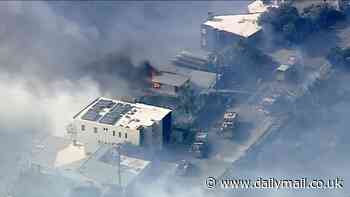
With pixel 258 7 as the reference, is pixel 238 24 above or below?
below

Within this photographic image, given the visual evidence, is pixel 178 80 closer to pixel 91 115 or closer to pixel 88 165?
pixel 91 115

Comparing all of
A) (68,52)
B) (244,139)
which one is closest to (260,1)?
(68,52)

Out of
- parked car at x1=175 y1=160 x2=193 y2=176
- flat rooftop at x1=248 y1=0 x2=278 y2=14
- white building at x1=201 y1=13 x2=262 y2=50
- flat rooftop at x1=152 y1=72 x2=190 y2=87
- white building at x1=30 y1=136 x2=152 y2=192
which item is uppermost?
flat rooftop at x1=248 y1=0 x2=278 y2=14

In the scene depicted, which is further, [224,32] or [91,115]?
[224,32]

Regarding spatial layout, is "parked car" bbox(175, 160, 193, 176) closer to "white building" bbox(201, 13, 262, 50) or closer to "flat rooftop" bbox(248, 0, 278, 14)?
"white building" bbox(201, 13, 262, 50)

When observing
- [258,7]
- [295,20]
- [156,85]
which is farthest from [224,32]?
[156,85]

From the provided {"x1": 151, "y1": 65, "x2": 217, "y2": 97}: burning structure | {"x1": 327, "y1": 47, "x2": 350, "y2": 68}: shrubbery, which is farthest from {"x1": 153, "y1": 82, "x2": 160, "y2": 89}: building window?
{"x1": 327, "y1": 47, "x2": 350, "y2": 68}: shrubbery

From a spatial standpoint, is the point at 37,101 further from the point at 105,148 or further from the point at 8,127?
the point at 105,148
